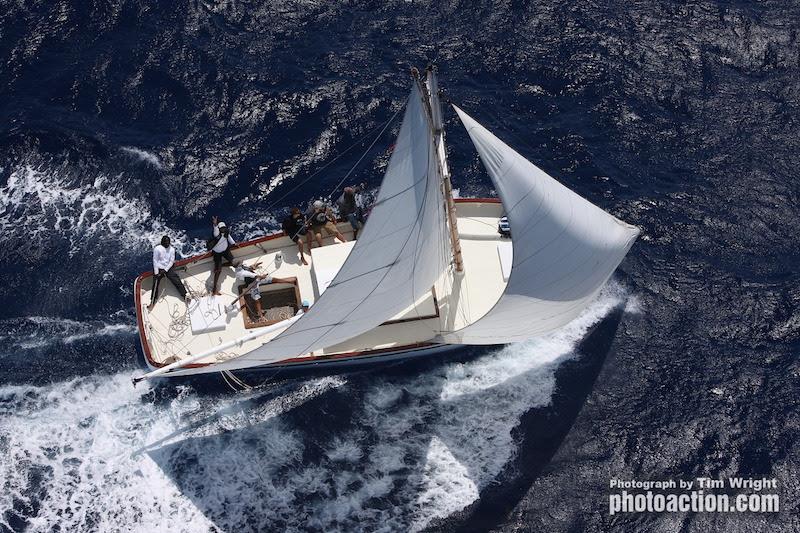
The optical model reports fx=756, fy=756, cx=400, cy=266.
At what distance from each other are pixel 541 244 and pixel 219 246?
12666 mm

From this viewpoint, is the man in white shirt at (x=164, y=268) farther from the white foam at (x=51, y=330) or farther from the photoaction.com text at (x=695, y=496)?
the photoaction.com text at (x=695, y=496)

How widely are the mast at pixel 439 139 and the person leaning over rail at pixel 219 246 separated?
28.9ft

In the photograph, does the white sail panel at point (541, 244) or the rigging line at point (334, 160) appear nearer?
the white sail panel at point (541, 244)

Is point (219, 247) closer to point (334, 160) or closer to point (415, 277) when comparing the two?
point (415, 277)

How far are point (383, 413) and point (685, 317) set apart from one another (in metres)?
13.4

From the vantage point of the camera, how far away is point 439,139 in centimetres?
2658

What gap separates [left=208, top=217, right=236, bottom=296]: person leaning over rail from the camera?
29828mm

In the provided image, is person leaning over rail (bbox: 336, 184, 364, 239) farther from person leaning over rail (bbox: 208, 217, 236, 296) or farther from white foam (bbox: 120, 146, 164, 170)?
white foam (bbox: 120, 146, 164, 170)

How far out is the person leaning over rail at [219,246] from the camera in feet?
97.9

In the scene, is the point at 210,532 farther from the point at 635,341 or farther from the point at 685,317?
the point at 685,317

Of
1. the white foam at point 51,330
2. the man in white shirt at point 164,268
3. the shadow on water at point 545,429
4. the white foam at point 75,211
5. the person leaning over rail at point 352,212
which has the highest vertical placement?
the white foam at point 75,211

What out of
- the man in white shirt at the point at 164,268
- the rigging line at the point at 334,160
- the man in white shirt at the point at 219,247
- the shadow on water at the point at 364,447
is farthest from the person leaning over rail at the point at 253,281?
the rigging line at the point at 334,160

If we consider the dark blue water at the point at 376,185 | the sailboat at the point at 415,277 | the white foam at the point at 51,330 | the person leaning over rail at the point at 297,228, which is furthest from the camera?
the person leaning over rail at the point at 297,228

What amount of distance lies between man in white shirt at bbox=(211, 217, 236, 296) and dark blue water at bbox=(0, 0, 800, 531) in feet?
12.9
